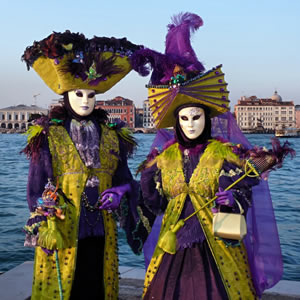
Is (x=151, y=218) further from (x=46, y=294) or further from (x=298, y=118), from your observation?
(x=298, y=118)

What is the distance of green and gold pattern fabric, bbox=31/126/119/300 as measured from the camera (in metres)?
3.75

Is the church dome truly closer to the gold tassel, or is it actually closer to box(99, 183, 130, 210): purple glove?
box(99, 183, 130, 210): purple glove

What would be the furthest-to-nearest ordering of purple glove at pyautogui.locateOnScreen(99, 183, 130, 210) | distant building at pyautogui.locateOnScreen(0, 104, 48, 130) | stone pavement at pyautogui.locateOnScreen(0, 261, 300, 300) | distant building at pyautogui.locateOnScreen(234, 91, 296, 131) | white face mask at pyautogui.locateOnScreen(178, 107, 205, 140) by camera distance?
distant building at pyautogui.locateOnScreen(0, 104, 48, 130) → distant building at pyautogui.locateOnScreen(234, 91, 296, 131) → stone pavement at pyautogui.locateOnScreen(0, 261, 300, 300) → purple glove at pyautogui.locateOnScreen(99, 183, 130, 210) → white face mask at pyautogui.locateOnScreen(178, 107, 205, 140)

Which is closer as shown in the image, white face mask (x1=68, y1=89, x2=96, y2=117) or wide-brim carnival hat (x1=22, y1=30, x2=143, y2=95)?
wide-brim carnival hat (x1=22, y1=30, x2=143, y2=95)

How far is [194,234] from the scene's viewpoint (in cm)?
342

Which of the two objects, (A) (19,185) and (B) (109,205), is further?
(A) (19,185)

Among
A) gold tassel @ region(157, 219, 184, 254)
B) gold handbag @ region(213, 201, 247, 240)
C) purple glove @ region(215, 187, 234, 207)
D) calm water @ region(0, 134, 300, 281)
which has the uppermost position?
purple glove @ region(215, 187, 234, 207)

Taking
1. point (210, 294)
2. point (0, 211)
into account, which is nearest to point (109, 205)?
point (210, 294)

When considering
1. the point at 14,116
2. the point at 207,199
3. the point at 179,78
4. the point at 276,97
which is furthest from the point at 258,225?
the point at 14,116

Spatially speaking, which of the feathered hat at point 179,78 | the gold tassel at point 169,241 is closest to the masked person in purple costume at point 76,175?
the feathered hat at point 179,78

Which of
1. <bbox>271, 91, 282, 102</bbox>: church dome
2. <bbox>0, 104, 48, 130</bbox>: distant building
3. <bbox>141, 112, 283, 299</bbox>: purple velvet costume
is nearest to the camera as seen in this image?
<bbox>141, 112, 283, 299</bbox>: purple velvet costume

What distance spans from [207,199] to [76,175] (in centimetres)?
100

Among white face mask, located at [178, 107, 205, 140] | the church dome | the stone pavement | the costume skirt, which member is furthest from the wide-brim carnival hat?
the church dome

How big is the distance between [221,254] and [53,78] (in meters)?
1.77
